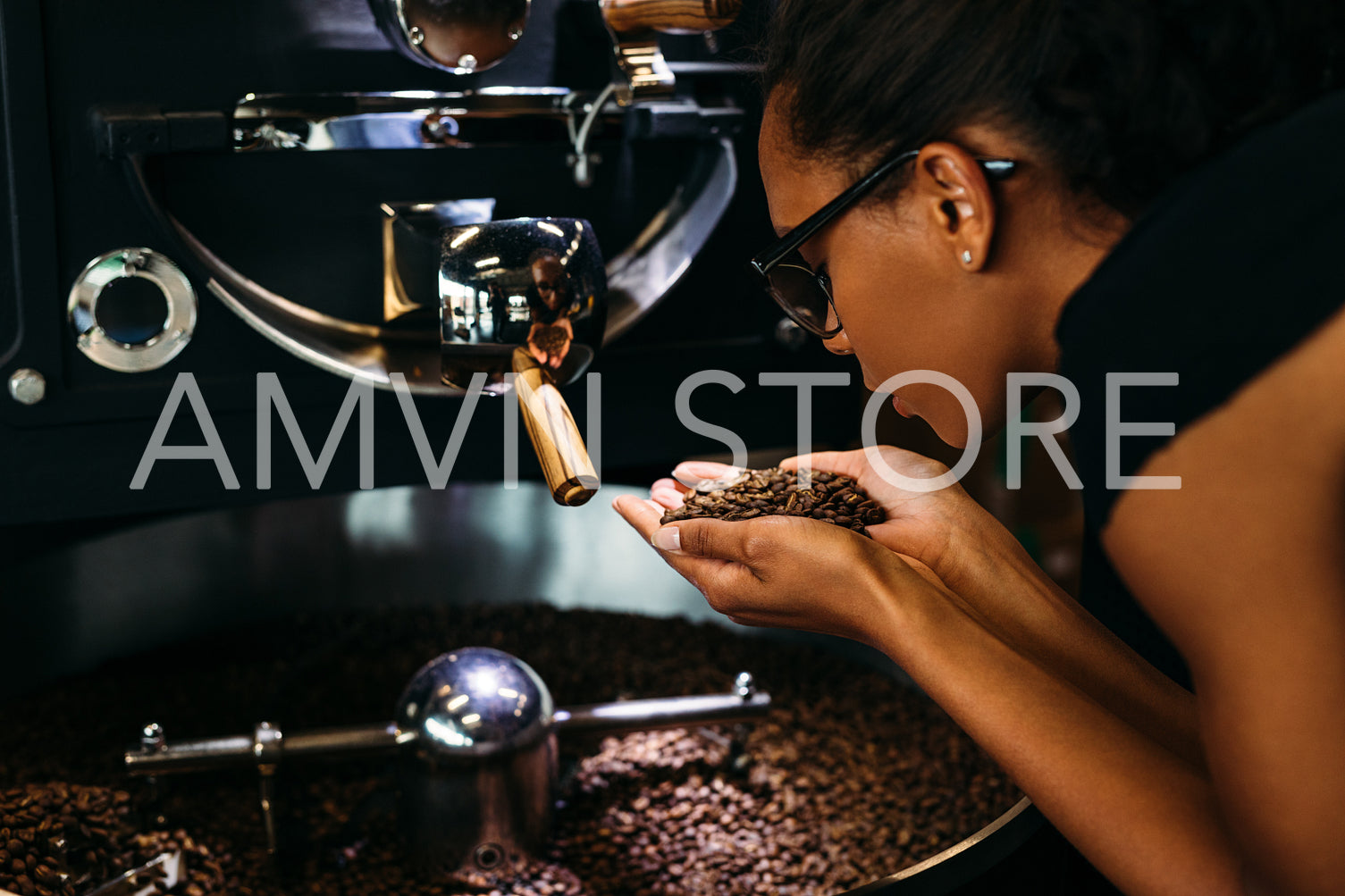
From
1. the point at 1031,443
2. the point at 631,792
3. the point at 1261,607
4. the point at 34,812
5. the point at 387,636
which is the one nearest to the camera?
the point at 1261,607

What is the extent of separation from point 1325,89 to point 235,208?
1.95ft

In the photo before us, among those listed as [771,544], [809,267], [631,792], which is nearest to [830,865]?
[631,792]

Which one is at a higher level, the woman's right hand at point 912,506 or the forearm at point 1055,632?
the woman's right hand at point 912,506

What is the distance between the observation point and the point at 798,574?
0.67m

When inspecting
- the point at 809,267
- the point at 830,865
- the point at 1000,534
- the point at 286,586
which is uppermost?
the point at 809,267

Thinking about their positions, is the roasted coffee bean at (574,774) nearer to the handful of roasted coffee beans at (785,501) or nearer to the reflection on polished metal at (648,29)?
the handful of roasted coffee beans at (785,501)

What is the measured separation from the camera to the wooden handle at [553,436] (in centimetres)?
61

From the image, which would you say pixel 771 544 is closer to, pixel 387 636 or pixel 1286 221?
pixel 1286 221

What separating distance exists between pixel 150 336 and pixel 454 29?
26 cm

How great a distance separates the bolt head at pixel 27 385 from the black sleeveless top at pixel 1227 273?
22.8 inches

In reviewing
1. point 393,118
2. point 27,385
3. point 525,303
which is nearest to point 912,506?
point 525,303

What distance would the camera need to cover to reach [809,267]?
705 mm

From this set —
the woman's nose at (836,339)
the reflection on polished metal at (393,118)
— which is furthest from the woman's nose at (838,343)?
the reflection on polished metal at (393,118)

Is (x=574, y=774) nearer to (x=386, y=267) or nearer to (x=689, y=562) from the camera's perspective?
(x=689, y=562)
